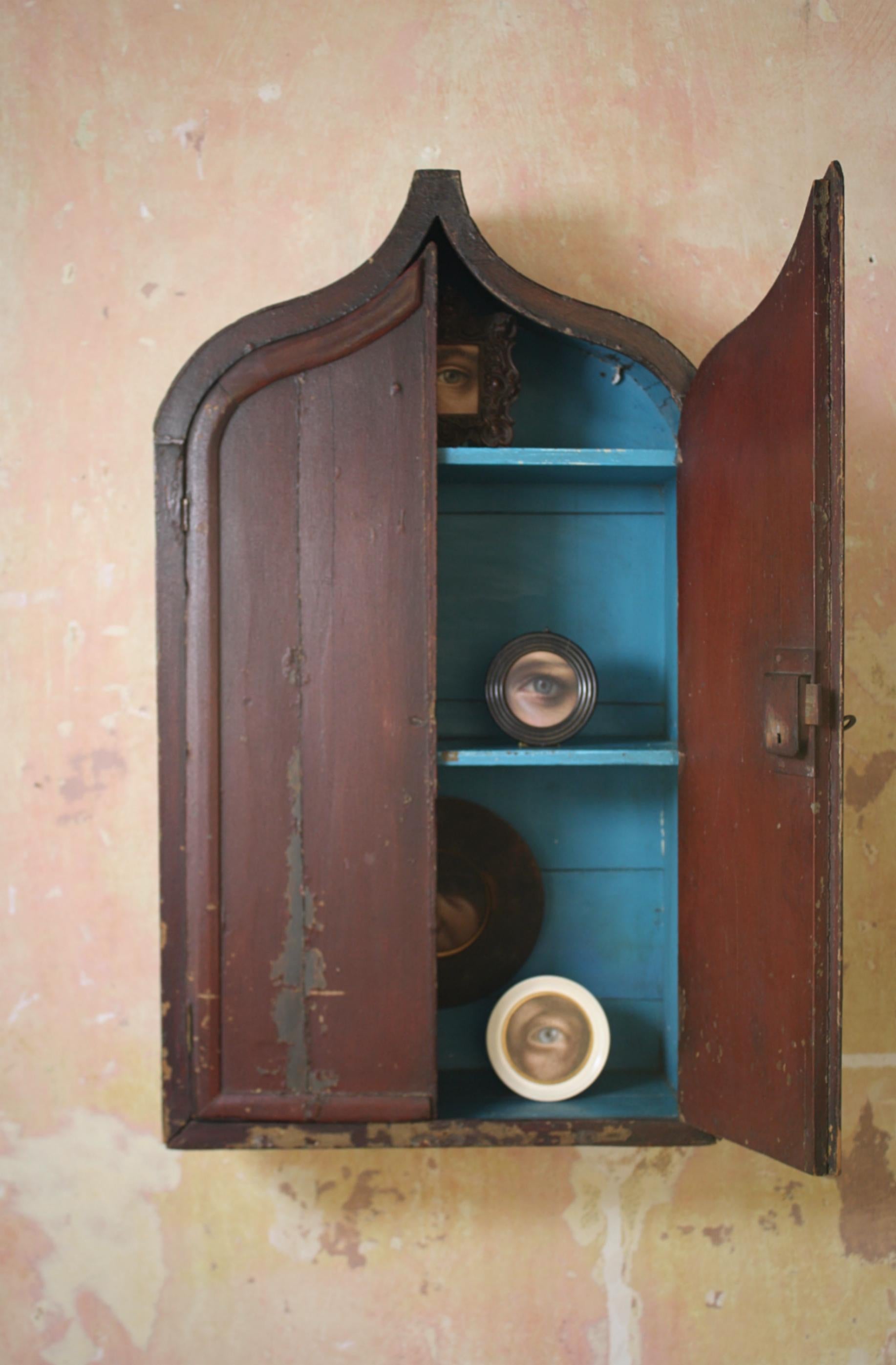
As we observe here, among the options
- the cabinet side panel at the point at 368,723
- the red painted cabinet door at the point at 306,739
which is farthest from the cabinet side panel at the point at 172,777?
the cabinet side panel at the point at 368,723

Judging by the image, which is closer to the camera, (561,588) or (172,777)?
(172,777)

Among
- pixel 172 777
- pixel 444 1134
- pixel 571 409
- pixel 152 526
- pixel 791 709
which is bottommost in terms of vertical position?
pixel 444 1134

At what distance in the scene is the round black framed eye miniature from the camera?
147 cm

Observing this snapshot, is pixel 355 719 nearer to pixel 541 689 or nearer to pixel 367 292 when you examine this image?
pixel 541 689

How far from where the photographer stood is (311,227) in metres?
1.62

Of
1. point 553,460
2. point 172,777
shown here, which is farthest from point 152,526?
point 553,460

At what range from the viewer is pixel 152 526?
63.8 inches

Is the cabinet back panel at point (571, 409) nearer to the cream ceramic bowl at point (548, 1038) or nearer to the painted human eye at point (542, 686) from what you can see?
the painted human eye at point (542, 686)

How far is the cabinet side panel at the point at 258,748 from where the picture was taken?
1.33 metres

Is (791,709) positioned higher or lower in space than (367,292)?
lower

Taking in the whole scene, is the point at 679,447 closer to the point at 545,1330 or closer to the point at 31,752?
the point at 31,752

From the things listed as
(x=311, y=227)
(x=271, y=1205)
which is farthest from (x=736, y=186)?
(x=271, y=1205)

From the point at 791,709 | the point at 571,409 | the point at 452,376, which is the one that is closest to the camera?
the point at 791,709

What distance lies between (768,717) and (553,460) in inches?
19.3
